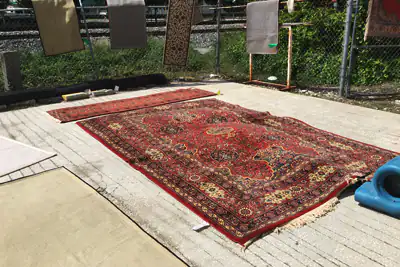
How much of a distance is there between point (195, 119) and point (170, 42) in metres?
4.18

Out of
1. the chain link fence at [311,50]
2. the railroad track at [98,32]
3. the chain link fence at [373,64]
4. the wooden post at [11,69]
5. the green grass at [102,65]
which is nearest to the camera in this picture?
the wooden post at [11,69]

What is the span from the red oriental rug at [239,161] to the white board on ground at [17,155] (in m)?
0.84

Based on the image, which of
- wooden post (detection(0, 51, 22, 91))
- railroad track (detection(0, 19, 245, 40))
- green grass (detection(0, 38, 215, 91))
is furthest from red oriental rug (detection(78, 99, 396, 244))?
railroad track (detection(0, 19, 245, 40))

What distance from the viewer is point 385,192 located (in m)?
2.99

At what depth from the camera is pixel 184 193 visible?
133 inches

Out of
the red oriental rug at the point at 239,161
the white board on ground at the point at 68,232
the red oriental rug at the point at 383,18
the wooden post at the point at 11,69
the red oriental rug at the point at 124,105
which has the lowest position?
the red oriental rug at the point at 124,105

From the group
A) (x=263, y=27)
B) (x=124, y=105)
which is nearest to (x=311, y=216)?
(x=124, y=105)

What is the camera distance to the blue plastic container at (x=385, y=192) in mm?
2865

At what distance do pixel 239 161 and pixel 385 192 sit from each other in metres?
1.52

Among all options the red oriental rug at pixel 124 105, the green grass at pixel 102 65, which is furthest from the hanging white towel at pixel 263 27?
the green grass at pixel 102 65

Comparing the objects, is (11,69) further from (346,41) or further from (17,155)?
(346,41)

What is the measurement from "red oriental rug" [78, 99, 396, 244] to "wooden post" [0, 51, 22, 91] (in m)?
3.07

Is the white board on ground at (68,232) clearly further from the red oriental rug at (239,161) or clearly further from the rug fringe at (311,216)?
the rug fringe at (311,216)

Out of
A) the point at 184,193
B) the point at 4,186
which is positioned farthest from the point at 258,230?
the point at 4,186
